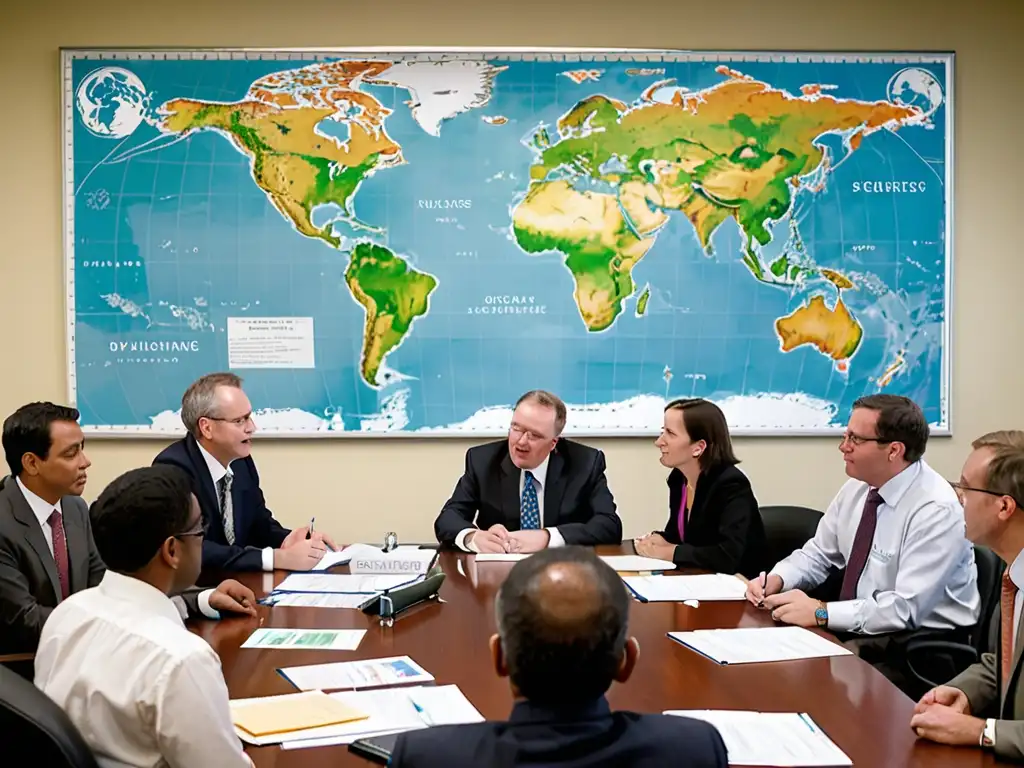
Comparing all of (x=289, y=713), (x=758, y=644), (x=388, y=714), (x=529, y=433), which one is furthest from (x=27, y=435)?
(x=758, y=644)

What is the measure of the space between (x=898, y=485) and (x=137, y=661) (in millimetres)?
2483

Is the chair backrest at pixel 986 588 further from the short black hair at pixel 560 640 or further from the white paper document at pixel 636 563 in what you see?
the short black hair at pixel 560 640

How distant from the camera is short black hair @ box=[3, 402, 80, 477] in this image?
2.91 metres

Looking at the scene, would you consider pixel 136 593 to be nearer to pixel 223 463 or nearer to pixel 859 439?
pixel 223 463

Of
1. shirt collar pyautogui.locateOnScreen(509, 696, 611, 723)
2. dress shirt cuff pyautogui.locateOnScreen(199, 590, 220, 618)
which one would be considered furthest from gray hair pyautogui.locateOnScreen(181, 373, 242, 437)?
shirt collar pyautogui.locateOnScreen(509, 696, 611, 723)

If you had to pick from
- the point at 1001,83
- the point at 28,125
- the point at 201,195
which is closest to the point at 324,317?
the point at 201,195

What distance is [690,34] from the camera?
4707 millimetres

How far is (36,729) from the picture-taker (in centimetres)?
149

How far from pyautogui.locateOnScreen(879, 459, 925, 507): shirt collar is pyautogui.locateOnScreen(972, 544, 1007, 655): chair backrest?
1.05ft

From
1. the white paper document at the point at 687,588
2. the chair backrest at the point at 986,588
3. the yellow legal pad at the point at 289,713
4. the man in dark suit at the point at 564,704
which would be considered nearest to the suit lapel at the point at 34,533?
the yellow legal pad at the point at 289,713

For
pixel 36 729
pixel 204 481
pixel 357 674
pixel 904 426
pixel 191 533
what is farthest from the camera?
pixel 204 481

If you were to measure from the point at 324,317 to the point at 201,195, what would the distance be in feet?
2.65

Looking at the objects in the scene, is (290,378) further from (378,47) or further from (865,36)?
(865,36)

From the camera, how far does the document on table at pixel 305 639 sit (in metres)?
2.45
